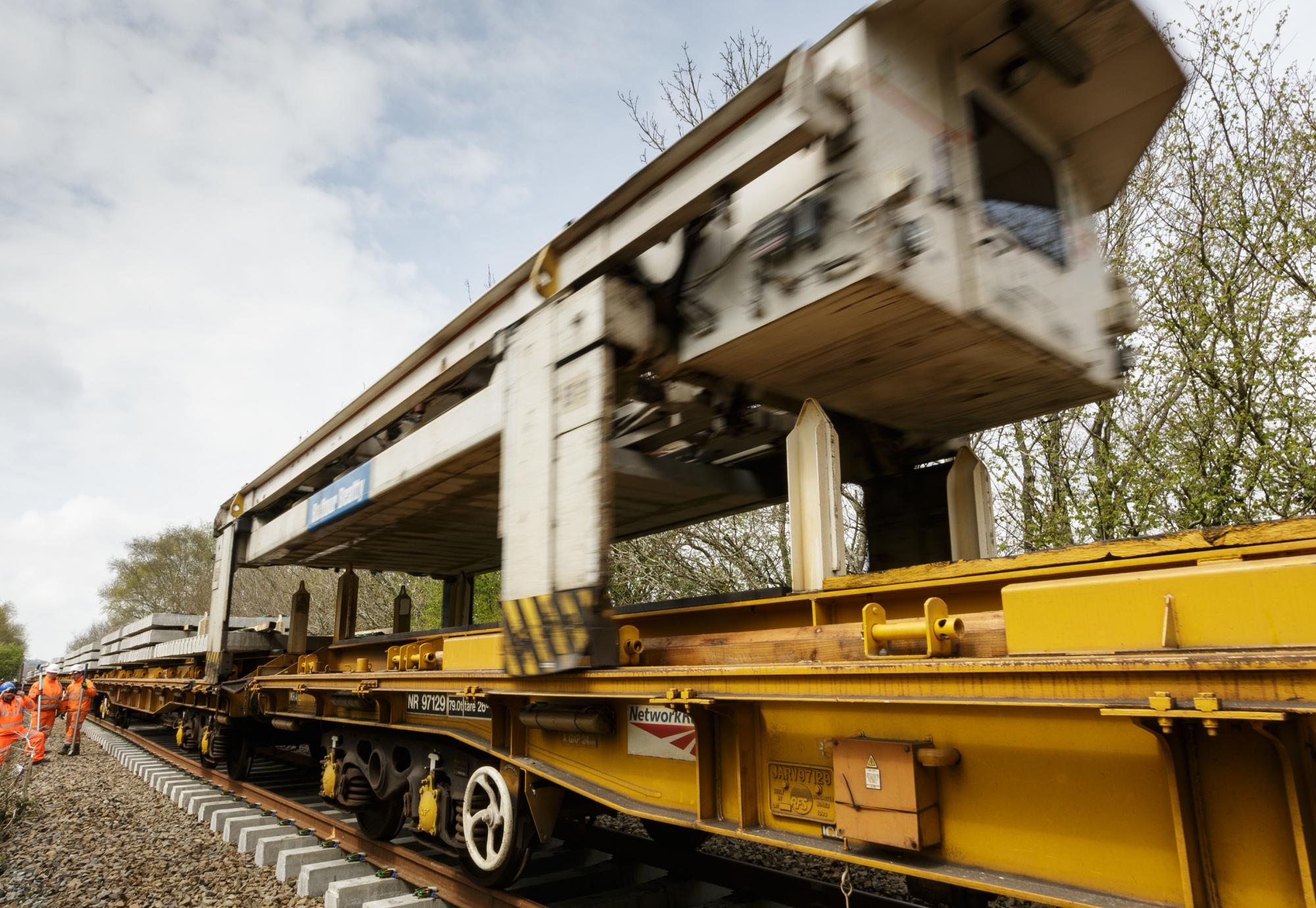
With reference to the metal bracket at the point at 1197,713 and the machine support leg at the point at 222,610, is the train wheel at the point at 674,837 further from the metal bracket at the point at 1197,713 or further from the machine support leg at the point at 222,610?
the machine support leg at the point at 222,610

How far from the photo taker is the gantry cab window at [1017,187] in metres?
4.02

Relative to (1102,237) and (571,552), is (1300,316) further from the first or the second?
(571,552)

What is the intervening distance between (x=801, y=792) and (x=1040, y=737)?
3.34 feet

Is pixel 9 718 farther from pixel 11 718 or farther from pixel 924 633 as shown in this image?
pixel 924 633

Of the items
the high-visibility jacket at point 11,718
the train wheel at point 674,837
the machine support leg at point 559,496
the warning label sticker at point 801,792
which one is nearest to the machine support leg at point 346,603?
the high-visibility jacket at point 11,718

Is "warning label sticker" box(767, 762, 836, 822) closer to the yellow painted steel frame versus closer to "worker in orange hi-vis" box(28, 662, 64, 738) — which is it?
the yellow painted steel frame

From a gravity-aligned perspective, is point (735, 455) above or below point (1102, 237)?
below

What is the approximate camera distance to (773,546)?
15391 mm

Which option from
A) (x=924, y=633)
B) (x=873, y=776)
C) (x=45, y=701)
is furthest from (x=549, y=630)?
(x=45, y=701)

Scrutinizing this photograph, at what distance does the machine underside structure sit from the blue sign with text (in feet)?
1.04

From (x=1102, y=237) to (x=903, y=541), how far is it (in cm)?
928

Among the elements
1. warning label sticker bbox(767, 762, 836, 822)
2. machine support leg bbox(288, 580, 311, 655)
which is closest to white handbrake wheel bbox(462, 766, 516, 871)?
warning label sticker bbox(767, 762, 836, 822)

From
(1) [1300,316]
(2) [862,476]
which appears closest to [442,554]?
(2) [862,476]

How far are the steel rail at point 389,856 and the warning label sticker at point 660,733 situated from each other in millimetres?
1391
